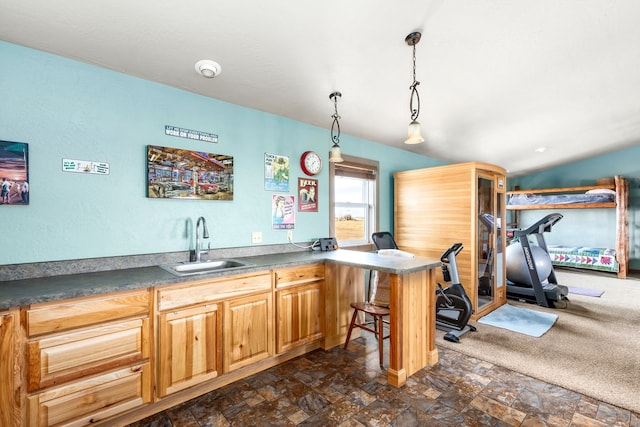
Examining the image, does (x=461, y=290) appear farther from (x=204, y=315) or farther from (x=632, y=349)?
(x=204, y=315)

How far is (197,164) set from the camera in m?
2.61

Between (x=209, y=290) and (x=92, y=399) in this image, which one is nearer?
(x=92, y=399)

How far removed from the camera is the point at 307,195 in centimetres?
344

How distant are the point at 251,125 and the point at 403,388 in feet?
8.72

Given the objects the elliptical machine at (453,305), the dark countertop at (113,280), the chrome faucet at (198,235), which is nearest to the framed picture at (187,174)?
the chrome faucet at (198,235)

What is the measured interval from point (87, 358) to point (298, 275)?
1.50m

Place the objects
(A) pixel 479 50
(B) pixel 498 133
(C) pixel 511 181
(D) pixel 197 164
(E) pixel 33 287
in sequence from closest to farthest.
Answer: (E) pixel 33 287 → (A) pixel 479 50 → (D) pixel 197 164 → (B) pixel 498 133 → (C) pixel 511 181

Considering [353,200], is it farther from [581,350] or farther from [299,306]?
[581,350]

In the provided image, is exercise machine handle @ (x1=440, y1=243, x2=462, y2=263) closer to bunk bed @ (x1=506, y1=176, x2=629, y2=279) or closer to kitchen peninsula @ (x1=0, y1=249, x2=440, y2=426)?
kitchen peninsula @ (x1=0, y1=249, x2=440, y2=426)

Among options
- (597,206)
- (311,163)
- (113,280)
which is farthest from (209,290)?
(597,206)

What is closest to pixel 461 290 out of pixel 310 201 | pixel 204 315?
pixel 310 201

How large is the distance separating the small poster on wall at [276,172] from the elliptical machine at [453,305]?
1875 millimetres

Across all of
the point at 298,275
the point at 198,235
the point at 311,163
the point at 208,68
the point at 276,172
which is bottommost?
the point at 298,275

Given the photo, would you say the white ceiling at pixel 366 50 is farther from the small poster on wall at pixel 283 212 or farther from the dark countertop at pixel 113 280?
the dark countertop at pixel 113 280
